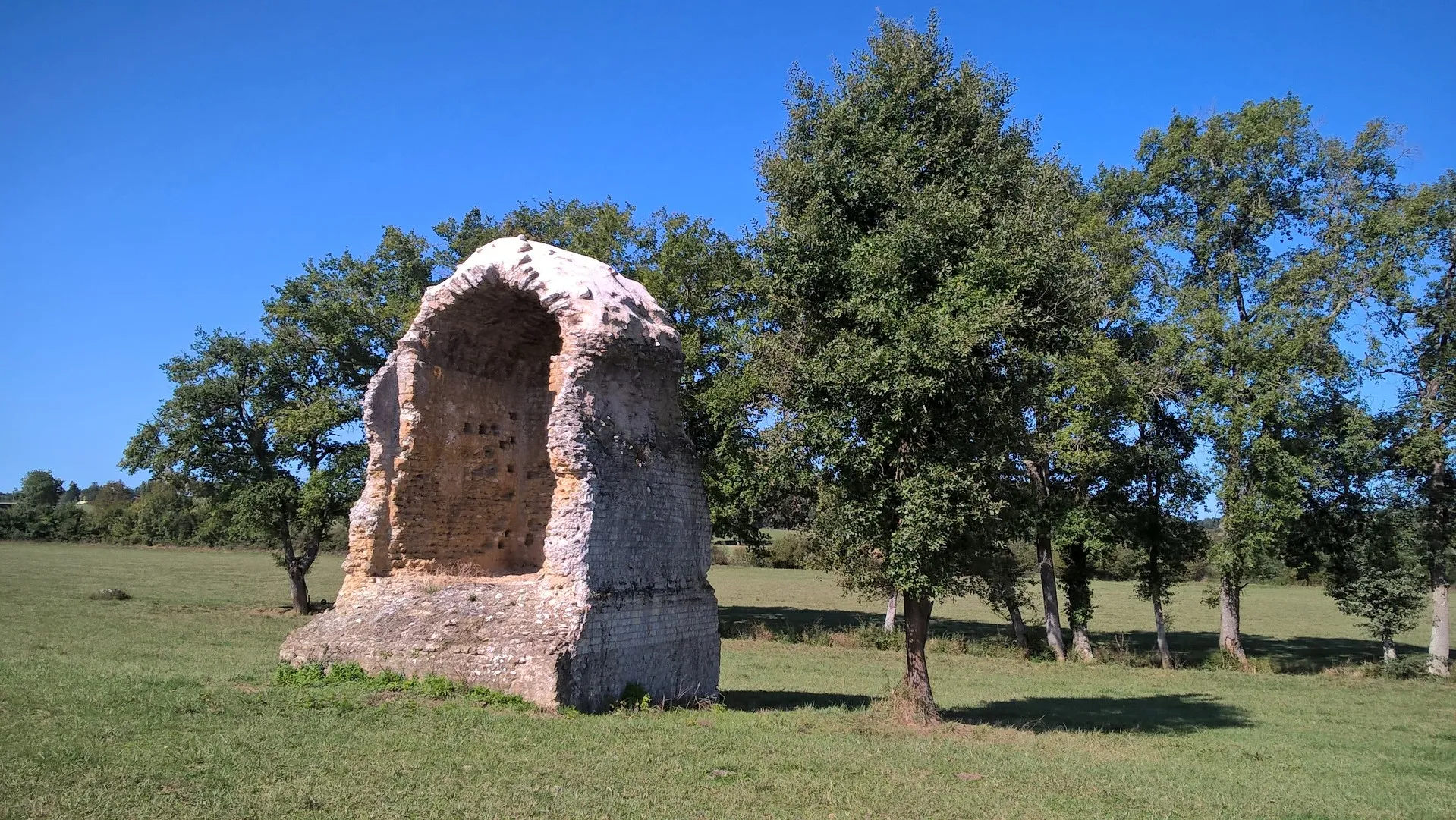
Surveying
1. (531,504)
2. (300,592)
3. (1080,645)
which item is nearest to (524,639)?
(531,504)

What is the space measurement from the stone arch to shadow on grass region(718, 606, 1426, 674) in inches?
589

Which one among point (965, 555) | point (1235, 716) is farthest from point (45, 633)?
point (1235, 716)

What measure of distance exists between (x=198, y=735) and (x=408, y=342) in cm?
710

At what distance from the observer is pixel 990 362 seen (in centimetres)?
1219

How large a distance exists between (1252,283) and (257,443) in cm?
3071

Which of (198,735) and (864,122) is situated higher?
(864,122)

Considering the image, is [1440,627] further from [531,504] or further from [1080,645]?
[531,504]

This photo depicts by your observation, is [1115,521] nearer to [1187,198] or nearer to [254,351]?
[1187,198]

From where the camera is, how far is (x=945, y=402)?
12250 mm

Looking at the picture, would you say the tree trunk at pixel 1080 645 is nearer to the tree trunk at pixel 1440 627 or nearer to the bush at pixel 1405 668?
the bush at pixel 1405 668

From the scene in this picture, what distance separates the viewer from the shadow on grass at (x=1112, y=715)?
14266 mm

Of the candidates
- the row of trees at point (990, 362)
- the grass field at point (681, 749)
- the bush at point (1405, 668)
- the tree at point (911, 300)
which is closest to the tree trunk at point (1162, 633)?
the row of trees at point (990, 362)

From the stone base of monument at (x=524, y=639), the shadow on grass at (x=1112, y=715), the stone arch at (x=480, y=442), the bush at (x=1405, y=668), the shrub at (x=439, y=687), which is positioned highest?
the stone arch at (x=480, y=442)

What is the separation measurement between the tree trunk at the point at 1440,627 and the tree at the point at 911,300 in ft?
52.9
